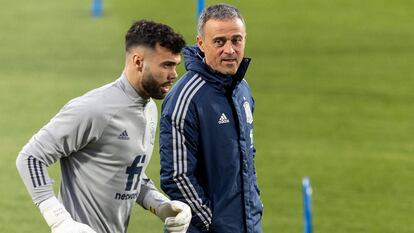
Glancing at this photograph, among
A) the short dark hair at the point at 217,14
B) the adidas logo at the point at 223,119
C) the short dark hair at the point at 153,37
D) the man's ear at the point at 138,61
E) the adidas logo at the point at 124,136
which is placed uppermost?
the short dark hair at the point at 217,14

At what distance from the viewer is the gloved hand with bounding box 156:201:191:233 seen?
623 centimetres

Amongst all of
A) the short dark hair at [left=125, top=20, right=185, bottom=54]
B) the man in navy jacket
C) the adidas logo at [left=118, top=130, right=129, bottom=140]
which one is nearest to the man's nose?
the man in navy jacket

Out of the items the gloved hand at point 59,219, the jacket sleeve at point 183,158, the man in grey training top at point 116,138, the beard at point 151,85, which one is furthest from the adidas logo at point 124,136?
the gloved hand at point 59,219

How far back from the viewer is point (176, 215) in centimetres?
627

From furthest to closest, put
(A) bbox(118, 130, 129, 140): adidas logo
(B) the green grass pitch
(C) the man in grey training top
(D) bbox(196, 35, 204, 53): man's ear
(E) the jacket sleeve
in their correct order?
(B) the green grass pitch
(D) bbox(196, 35, 204, 53): man's ear
(E) the jacket sleeve
(A) bbox(118, 130, 129, 140): adidas logo
(C) the man in grey training top

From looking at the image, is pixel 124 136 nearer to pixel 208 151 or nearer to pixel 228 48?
pixel 208 151

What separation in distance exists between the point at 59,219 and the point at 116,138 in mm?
602

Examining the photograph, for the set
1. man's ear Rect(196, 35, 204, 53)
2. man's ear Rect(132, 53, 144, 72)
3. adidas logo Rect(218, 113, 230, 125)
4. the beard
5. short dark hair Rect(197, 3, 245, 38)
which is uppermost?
short dark hair Rect(197, 3, 245, 38)

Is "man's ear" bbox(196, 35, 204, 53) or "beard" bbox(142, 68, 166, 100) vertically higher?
"man's ear" bbox(196, 35, 204, 53)

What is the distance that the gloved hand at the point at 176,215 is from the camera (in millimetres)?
6231

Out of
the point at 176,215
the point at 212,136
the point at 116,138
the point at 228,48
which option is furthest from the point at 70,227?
the point at 228,48

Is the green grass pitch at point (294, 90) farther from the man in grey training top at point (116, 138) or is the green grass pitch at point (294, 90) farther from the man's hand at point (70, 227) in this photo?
the man's hand at point (70, 227)

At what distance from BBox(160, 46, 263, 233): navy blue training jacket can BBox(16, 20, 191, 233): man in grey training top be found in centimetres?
19

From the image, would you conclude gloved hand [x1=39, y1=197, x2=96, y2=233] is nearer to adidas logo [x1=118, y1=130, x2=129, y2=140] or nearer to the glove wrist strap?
adidas logo [x1=118, y1=130, x2=129, y2=140]
